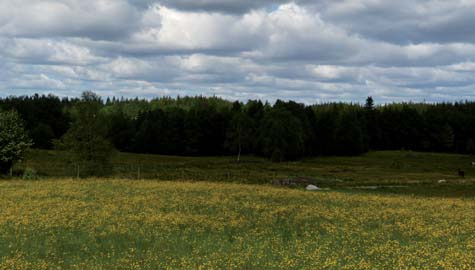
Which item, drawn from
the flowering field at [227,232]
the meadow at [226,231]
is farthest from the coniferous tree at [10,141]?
the flowering field at [227,232]

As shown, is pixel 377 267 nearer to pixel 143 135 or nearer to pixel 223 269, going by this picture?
pixel 223 269

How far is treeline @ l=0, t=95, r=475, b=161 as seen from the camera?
5866 inches

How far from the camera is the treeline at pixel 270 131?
149000 millimetres

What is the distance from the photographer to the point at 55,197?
138 feet

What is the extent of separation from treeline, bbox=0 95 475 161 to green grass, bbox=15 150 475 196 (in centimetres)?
776

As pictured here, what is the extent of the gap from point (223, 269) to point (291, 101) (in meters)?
157

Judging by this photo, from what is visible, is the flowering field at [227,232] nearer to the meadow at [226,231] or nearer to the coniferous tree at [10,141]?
the meadow at [226,231]

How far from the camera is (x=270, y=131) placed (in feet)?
Answer: 470

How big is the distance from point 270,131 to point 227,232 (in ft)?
383

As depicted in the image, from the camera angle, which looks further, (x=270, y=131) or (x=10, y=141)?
(x=270, y=131)

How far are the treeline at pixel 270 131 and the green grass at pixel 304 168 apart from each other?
776 cm

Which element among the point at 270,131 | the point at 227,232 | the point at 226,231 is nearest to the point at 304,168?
the point at 270,131

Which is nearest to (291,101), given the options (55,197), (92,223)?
(55,197)

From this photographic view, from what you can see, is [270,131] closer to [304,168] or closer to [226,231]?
[304,168]
